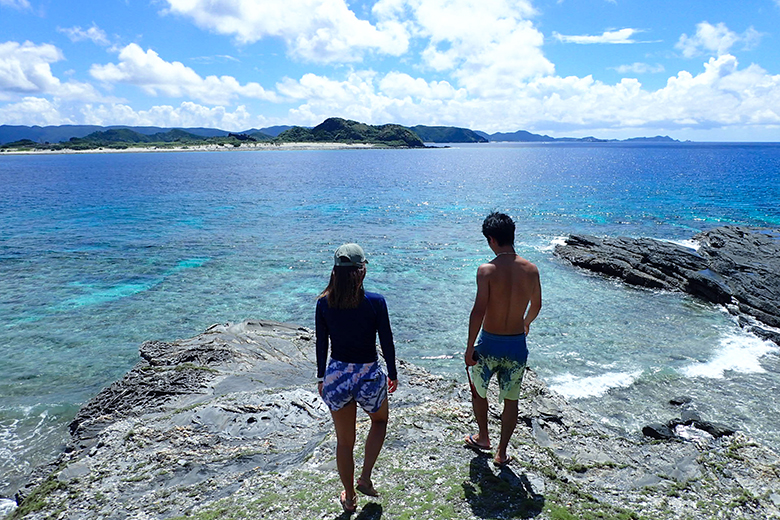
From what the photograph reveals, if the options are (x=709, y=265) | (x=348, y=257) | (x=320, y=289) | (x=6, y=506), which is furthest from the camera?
(x=709, y=265)

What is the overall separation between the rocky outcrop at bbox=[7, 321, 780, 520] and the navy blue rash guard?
1906 mm

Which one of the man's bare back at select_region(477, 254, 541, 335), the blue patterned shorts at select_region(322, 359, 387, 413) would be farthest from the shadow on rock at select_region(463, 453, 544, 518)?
the man's bare back at select_region(477, 254, 541, 335)

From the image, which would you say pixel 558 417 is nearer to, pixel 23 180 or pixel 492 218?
pixel 492 218

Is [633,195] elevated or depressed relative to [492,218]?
depressed

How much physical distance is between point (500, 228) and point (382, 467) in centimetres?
353

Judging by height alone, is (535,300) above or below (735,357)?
above

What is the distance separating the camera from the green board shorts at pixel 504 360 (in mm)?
6027

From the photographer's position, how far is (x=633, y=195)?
62469 mm

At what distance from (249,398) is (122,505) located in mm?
3531

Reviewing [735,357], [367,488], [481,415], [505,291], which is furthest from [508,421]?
[735,357]

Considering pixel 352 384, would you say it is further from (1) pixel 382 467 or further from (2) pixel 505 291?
(2) pixel 505 291

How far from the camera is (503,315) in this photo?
5.96 m

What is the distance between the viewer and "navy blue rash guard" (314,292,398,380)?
494cm

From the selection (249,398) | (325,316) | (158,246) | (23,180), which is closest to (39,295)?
(158,246)
